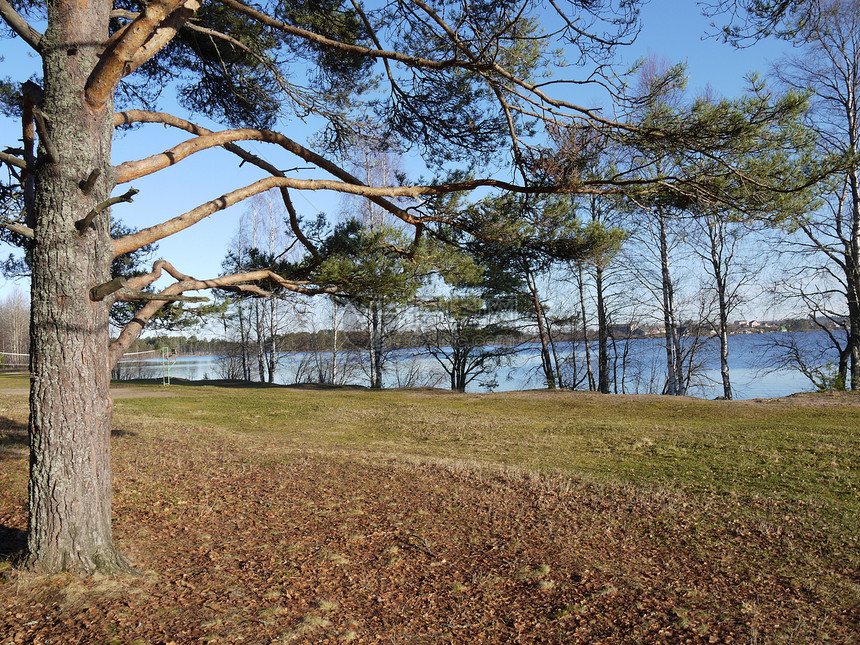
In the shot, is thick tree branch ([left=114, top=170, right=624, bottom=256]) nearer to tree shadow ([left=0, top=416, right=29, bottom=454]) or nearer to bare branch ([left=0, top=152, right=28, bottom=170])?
bare branch ([left=0, top=152, right=28, bottom=170])

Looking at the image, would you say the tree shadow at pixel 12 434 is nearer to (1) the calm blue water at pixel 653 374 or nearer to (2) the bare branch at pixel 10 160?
(2) the bare branch at pixel 10 160

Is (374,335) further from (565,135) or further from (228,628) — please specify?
(228,628)

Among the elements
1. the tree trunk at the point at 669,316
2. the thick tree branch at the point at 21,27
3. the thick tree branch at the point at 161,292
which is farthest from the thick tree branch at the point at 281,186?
the tree trunk at the point at 669,316

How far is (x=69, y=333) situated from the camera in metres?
3.13

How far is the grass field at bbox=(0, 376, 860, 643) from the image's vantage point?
2916 millimetres

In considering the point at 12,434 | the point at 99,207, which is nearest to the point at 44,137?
the point at 99,207

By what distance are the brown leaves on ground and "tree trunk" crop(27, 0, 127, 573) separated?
26cm

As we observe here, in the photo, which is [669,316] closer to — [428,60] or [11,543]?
[428,60]

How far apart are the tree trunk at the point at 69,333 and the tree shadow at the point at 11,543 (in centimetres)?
33

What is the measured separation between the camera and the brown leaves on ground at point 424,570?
285 centimetres

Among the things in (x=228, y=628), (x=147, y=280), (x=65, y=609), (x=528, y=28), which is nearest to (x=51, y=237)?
(x=147, y=280)

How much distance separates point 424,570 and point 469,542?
2.01 ft

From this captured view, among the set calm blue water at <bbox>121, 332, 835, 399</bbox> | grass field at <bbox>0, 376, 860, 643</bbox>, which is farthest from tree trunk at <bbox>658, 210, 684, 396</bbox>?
grass field at <bbox>0, 376, 860, 643</bbox>

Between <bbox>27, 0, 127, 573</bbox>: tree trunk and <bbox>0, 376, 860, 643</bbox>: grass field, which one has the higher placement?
<bbox>27, 0, 127, 573</bbox>: tree trunk
